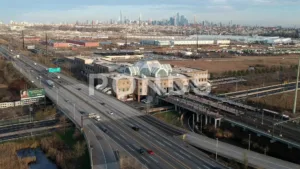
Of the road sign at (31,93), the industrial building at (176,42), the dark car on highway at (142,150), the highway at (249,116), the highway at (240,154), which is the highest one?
the industrial building at (176,42)

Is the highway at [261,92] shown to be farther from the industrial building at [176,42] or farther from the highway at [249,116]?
the industrial building at [176,42]

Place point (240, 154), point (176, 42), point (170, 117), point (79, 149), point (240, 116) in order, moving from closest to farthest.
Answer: point (240, 154), point (79, 149), point (240, 116), point (170, 117), point (176, 42)

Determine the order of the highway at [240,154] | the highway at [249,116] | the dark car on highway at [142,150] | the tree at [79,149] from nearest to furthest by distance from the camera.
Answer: the highway at [240,154], the dark car on highway at [142,150], the tree at [79,149], the highway at [249,116]

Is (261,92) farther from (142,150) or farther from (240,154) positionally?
(142,150)

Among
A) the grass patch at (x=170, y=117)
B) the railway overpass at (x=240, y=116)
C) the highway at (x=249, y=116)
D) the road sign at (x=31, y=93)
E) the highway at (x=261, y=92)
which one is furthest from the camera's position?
the highway at (x=261, y=92)

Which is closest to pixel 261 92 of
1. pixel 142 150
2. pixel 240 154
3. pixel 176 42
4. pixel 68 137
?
pixel 240 154

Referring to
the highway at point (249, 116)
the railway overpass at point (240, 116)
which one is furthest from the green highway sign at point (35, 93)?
the highway at point (249, 116)

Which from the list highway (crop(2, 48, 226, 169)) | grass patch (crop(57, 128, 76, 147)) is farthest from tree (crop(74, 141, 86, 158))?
grass patch (crop(57, 128, 76, 147))
